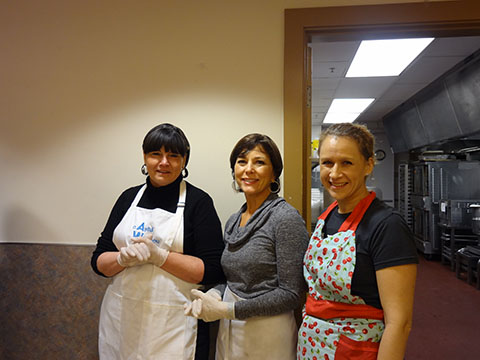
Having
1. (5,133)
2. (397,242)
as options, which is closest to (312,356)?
(397,242)

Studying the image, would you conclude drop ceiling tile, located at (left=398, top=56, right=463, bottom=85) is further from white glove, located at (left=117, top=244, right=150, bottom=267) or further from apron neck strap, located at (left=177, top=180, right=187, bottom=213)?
white glove, located at (left=117, top=244, right=150, bottom=267)

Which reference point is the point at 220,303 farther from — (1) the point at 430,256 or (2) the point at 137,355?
(1) the point at 430,256

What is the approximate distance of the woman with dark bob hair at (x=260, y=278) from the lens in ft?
3.80

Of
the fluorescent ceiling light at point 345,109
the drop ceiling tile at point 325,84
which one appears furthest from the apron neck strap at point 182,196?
the fluorescent ceiling light at point 345,109

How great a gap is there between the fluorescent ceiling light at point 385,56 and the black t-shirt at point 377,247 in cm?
257

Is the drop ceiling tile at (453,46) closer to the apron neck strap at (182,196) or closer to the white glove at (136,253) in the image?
the apron neck strap at (182,196)

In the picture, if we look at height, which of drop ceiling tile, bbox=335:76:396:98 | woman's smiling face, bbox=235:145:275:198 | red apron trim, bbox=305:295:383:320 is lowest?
red apron trim, bbox=305:295:383:320

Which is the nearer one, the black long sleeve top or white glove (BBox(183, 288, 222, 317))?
white glove (BBox(183, 288, 222, 317))

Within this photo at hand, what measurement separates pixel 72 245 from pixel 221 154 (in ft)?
3.24

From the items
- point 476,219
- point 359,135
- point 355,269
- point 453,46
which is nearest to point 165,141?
point 359,135

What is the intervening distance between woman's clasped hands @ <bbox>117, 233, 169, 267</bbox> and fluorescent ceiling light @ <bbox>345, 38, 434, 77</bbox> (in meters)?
2.83

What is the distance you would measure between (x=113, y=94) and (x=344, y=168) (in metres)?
1.37

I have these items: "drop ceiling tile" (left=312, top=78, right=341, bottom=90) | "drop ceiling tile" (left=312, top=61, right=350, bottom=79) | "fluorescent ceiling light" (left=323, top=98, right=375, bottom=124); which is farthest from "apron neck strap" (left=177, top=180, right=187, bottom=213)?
"fluorescent ceiling light" (left=323, top=98, right=375, bottom=124)

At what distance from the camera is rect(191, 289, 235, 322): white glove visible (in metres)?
1.17
